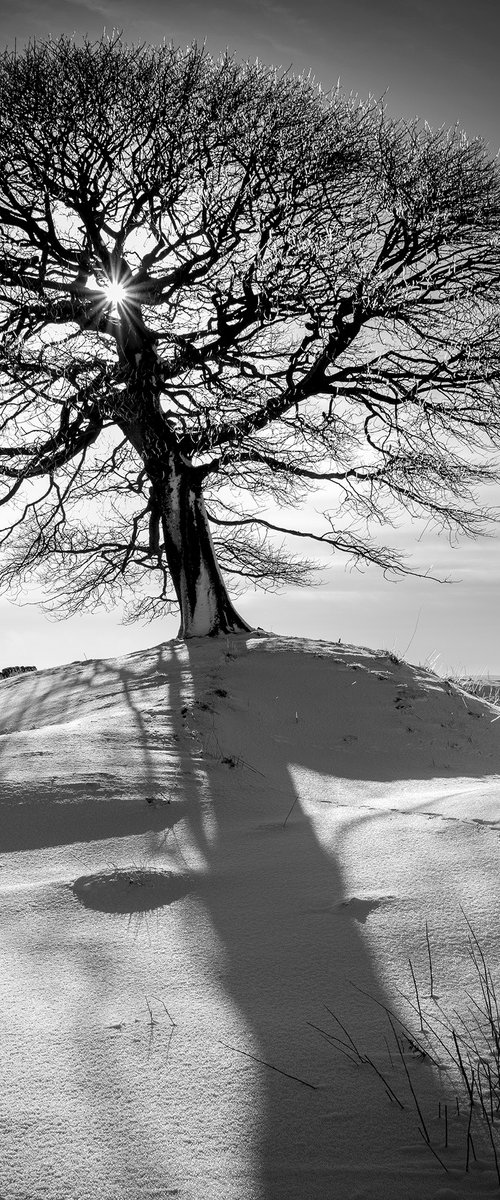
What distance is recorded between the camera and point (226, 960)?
7.88ft

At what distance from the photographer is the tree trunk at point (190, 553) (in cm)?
957

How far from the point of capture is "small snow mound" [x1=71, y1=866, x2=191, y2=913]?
2920mm

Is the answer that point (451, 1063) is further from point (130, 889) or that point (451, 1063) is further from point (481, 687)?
point (481, 687)

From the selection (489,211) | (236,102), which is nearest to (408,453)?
(489,211)

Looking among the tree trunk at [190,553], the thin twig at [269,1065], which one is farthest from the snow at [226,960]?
the tree trunk at [190,553]

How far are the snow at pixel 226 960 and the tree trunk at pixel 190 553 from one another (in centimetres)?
384

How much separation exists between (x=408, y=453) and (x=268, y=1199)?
365 inches

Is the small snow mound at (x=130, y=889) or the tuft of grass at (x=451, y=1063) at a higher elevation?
the small snow mound at (x=130, y=889)

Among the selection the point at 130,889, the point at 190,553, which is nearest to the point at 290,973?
the point at 130,889

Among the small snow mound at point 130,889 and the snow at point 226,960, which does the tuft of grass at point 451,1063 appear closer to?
the snow at point 226,960

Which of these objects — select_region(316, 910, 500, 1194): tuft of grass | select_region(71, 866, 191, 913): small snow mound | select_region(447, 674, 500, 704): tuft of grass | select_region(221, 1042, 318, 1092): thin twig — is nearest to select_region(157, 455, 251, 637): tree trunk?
select_region(447, 674, 500, 704): tuft of grass

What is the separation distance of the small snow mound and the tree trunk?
633cm

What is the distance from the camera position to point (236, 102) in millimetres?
9266

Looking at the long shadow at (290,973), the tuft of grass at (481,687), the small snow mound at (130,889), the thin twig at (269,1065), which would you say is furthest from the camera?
the tuft of grass at (481,687)
